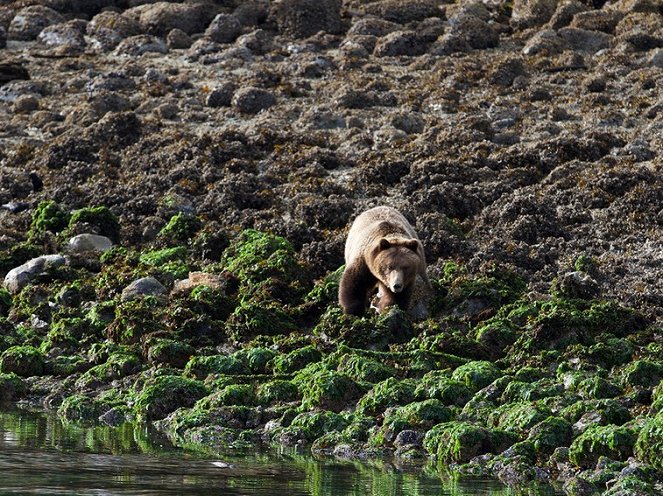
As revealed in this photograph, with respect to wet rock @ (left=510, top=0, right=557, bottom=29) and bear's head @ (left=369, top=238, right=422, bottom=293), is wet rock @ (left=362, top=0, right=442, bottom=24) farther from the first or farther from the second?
bear's head @ (left=369, top=238, right=422, bottom=293)

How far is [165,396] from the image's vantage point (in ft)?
44.6

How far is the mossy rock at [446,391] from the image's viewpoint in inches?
507

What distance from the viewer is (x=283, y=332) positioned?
1600cm

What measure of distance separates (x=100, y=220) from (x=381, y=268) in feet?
19.7

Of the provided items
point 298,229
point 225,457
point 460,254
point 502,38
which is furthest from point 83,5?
point 225,457

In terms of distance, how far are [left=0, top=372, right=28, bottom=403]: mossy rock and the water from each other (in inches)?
74.8

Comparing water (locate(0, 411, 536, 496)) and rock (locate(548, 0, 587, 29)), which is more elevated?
rock (locate(548, 0, 587, 29))

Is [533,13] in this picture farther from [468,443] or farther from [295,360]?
[468,443]

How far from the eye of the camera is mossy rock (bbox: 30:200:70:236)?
66.0 feet

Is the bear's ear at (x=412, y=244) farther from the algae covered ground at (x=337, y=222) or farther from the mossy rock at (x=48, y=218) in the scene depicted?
the mossy rock at (x=48, y=218)

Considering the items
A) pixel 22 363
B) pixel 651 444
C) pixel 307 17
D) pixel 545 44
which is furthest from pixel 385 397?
pixel 307 17

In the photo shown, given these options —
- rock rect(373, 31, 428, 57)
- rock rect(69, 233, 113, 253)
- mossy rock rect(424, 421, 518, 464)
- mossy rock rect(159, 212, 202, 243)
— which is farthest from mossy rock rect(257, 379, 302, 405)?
rock rect(373, 31, 428, 57)

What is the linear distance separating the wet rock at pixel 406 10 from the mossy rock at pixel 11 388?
55.6 feet

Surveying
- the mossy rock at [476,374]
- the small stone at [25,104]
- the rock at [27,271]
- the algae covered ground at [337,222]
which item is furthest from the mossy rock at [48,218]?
the mossy rock at [476,374]
